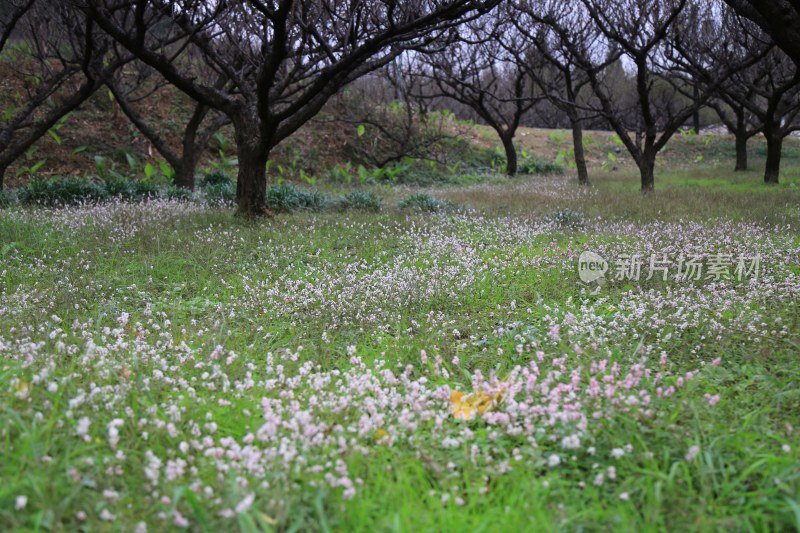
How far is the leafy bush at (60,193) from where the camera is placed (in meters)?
11.3

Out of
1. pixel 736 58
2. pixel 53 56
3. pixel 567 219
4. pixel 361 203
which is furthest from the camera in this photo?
pixel 736 58

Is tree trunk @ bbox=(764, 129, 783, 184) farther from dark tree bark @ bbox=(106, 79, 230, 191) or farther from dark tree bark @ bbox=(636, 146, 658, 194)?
dark tree bark @ bbox=(106, 79, 230, 191)

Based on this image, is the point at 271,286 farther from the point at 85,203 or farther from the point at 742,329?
the point at 85,203

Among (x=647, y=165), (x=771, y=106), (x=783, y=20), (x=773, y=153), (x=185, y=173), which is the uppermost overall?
(x=771, y=106)

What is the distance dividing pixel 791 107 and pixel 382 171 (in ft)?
45.1

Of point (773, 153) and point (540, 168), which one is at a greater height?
point (773, 153)

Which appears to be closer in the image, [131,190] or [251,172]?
[251,172]

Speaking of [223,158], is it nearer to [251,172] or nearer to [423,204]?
[251,172]

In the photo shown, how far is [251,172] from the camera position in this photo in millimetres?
9828

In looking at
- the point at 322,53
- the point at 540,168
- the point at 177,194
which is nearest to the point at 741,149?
the point at 540,168

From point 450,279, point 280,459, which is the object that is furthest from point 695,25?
point 280,459

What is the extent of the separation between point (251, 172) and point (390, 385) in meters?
7.15

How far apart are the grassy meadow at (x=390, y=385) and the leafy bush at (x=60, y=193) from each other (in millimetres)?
3439

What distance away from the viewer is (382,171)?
2008cm
